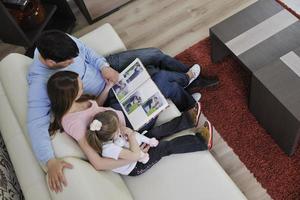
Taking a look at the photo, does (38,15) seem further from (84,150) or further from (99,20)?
(84,150)

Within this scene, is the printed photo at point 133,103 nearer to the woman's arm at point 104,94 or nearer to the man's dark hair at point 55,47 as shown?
the woman's arm at point 104,94

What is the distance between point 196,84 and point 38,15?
1.22 m

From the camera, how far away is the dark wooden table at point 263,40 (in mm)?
1741

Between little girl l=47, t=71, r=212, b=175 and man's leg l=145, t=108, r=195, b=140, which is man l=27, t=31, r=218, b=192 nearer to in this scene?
little girl l=47, t=71, r=212, b=175

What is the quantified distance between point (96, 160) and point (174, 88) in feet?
1.95

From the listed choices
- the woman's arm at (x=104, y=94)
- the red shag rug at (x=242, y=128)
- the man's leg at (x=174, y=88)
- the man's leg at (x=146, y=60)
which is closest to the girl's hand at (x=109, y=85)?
the woman's arm at (x=104, y=94)

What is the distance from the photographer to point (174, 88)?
179 cm

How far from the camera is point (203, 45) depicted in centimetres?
233

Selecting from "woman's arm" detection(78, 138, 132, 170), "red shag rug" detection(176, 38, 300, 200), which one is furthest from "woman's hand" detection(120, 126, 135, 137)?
"red shag rug" detection(176, 38, 300, 200)

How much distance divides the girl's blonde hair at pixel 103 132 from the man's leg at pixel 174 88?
16.4 inches

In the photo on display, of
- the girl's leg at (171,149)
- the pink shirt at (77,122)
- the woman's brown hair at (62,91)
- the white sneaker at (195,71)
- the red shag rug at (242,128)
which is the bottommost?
the red shag rug at (242,128)

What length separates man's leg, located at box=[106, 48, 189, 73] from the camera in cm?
183

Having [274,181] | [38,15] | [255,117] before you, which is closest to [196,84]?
[255,117]

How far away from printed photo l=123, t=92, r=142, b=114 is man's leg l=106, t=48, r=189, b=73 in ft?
0.70
